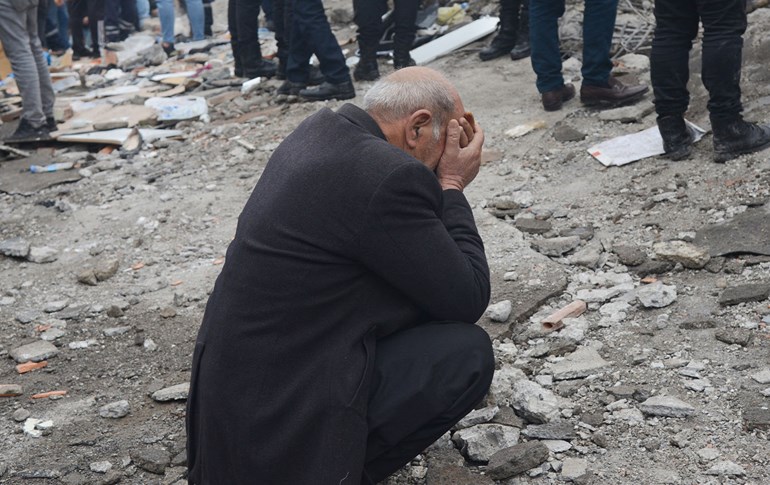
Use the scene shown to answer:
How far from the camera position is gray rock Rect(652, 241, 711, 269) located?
13.6ft

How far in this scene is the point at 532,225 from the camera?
502 centimetres

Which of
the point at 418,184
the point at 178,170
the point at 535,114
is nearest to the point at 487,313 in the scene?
the point at 418,184

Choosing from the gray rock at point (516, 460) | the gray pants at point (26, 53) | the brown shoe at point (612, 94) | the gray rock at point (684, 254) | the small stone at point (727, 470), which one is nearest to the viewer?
the small stone at point (727, 470)

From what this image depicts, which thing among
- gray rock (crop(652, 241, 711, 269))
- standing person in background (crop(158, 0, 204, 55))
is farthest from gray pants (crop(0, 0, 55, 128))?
gray rock (crop(652, 241, 711, 269))

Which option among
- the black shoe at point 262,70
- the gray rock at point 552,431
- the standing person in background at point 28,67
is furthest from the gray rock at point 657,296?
the black shoe at point 262,70

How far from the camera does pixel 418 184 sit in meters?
2.44

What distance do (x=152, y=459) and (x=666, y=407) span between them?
1.84 m

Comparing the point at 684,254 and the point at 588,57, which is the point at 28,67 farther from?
the point at 684,254

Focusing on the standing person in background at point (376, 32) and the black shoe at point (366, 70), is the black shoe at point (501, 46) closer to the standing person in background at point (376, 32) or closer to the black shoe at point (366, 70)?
the standing person in background at point (376, 32)

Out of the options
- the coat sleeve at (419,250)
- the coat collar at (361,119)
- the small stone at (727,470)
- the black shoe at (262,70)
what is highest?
the coat collar at (361,119)

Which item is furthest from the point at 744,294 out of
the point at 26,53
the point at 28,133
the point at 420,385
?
the point at 28,133

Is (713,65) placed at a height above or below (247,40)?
above

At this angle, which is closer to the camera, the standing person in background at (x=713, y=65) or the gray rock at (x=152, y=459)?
the gray rock at (x=152, y=459)

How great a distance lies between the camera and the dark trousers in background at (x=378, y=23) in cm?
828
